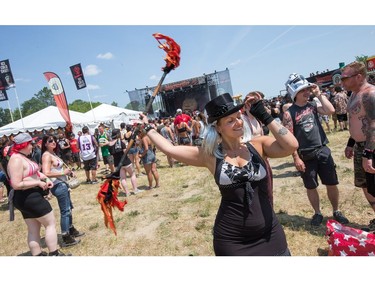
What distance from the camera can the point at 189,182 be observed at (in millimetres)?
8484

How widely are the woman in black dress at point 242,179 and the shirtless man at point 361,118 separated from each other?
158 cm

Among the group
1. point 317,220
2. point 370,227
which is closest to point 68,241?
point 317,220

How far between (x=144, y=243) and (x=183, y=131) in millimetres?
6243

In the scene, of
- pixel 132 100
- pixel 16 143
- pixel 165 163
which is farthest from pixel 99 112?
pixel 16 143

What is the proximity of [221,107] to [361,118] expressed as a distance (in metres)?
2.16

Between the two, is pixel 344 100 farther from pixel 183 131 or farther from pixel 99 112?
pixel 99 112

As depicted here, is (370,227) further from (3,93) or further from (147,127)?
(3,93)

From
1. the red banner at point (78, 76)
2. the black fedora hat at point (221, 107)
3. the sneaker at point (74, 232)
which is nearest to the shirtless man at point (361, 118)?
the black fedora hat at point (221, 107)

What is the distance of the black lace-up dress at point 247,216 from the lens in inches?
85.5

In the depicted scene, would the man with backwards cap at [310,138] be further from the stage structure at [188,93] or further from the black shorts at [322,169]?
the stage structure at [188,93]

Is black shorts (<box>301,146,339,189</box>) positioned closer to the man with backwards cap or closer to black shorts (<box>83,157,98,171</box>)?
the man with backwards cap

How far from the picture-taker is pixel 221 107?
2229 mm

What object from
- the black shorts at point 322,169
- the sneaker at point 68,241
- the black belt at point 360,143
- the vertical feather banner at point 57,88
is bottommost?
the sneaker at point 68,241

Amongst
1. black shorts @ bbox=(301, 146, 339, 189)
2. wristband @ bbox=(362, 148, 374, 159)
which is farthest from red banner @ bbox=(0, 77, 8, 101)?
wristband @ bbox=(362, 148, 374, 159)
